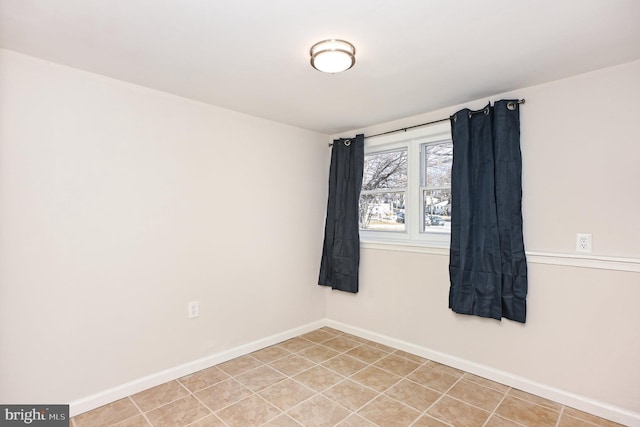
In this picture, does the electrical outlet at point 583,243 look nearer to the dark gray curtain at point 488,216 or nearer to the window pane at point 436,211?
the dark gray curtain at point 488,216

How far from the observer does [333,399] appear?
234 centimetres

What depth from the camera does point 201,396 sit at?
2365mm

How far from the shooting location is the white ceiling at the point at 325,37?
5.09 ft

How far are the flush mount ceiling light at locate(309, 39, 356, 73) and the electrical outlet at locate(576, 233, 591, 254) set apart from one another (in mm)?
1962

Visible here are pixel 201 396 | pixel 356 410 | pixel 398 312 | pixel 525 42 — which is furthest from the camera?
pixel 398 312

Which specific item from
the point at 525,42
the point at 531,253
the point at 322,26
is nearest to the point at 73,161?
the point at 322,26

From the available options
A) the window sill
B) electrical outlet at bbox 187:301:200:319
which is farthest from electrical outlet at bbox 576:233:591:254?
electrical outlet at bbox 187:301:200:319

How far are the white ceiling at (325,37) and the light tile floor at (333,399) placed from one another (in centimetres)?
230

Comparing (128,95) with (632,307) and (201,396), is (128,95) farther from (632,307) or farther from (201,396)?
(632,307)

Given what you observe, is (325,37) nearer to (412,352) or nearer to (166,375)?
(166,375)

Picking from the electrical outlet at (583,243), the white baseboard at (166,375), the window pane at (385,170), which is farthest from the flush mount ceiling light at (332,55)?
the white baseboard at (166,375)

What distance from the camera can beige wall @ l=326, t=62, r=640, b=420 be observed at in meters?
2.09

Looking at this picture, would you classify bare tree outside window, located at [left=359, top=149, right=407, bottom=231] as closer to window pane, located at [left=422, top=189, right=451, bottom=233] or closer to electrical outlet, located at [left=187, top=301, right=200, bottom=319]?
window pane, located at [left=422, top=189, right=451, bottom=233]

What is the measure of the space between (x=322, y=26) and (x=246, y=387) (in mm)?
2517
